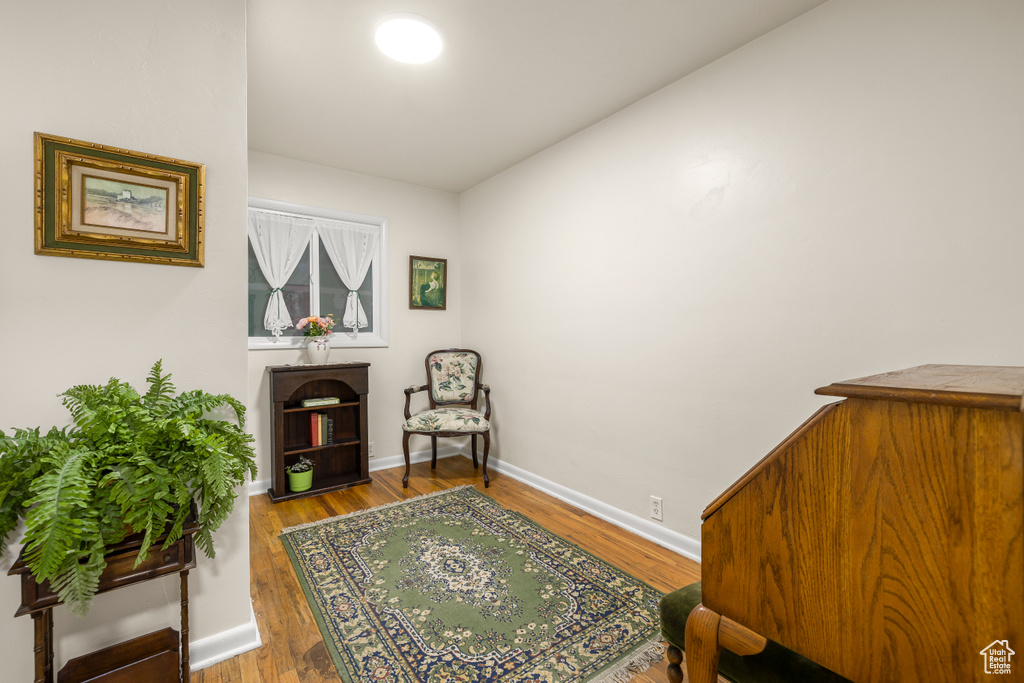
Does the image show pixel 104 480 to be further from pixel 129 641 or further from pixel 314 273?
pixel 314 273

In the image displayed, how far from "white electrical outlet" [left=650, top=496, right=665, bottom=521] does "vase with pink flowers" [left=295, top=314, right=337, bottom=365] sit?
2.77m

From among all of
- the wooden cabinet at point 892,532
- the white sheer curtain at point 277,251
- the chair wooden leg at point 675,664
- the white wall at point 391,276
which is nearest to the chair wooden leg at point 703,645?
the wooden cabinet at point 892,532

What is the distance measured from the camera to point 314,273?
12.5 feet

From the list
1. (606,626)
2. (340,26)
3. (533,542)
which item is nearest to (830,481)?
(606,626)

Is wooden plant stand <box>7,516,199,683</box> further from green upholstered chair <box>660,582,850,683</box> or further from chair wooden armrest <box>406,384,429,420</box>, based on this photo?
chair wooden armrest <box>406,384,429,420</box>

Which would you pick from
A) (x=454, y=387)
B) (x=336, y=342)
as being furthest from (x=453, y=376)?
(x=336, y=342)

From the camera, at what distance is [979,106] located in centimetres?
154

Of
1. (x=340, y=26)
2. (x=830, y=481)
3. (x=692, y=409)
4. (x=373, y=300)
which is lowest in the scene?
(x=692, y=409)

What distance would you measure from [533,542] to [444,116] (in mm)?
2809

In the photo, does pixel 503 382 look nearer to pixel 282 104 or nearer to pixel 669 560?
pixel 669 560

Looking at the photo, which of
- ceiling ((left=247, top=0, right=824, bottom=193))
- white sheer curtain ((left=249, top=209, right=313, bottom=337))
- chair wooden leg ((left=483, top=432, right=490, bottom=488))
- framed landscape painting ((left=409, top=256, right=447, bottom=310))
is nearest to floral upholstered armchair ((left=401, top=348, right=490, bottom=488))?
chair wooden leg ((left=483, top=432, right=490, bottom=488))

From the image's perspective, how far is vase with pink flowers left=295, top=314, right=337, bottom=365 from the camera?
356cm

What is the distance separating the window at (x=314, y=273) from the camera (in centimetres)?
355

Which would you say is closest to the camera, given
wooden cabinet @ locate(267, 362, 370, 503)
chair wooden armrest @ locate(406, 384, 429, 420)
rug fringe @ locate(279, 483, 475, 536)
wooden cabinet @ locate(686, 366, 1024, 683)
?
wooden cabinet @ locate(686, 366, 1024, 683)
